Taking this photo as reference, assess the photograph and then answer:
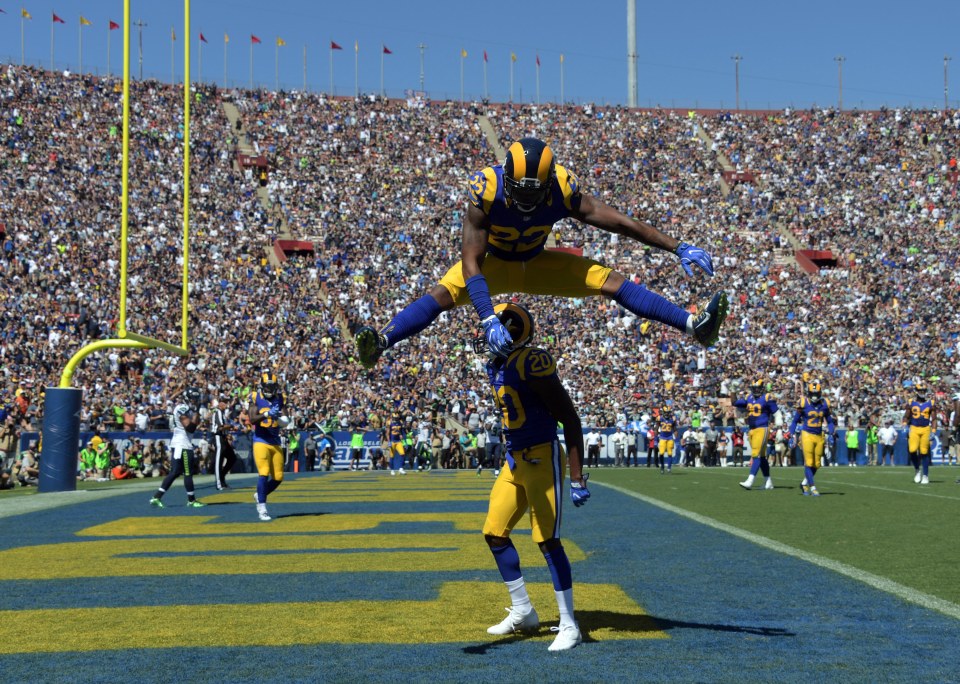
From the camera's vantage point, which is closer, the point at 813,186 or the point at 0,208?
the point at 0,208

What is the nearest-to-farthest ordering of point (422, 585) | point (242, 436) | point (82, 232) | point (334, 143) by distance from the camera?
point (422, 585)
point (242, 436)
point (82, 232)
point (334, 143)

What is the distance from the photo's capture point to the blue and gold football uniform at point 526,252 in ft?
19.7

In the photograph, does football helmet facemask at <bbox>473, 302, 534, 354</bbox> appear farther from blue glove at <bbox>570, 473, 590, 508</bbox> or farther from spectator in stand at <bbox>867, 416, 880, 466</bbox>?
spectator in stand at <bbox>867, 416, 880, 466</bbox>

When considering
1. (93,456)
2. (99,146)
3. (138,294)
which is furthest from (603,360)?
(99,146)

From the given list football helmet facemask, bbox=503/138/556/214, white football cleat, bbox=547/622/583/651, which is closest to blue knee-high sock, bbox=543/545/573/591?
white football cleat, bbox=547/622/583/651

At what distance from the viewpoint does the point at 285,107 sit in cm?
4881

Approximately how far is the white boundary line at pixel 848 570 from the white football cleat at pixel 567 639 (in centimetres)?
227

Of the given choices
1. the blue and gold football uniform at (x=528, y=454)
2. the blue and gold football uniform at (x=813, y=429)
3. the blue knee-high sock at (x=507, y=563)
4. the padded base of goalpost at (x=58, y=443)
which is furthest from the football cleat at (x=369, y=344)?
the padded base of goalpost at (x=58, y=443)

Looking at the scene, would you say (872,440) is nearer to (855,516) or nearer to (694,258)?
(855,516)

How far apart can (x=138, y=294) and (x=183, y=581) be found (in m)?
28.5

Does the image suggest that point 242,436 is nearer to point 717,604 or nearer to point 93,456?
point 93,456

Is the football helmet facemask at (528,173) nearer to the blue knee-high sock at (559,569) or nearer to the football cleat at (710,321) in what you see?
the football cleat at (710,321)

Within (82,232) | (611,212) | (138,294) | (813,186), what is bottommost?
(611,212)

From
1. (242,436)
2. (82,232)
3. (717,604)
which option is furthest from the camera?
(82,232)
